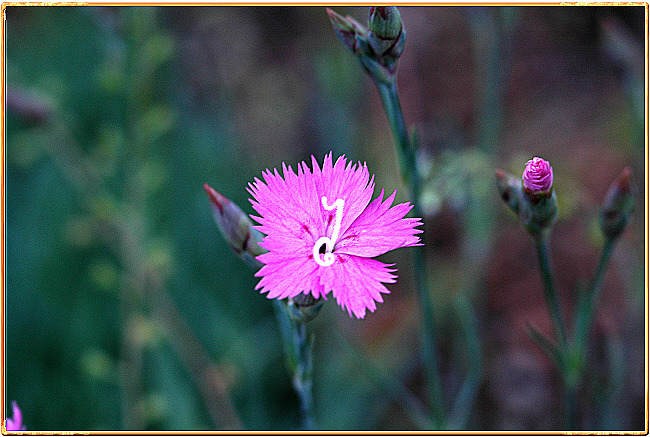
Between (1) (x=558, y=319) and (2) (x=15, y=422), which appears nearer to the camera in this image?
(2) (x=15, y=422)

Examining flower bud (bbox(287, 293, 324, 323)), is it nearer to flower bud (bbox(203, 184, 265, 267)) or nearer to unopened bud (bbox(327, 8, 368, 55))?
flower bud (bbox(203, 184, 265, 267))

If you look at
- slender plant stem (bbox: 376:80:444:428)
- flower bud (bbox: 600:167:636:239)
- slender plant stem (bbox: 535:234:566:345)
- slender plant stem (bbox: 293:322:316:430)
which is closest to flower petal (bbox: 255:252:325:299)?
slender plant stem (bbox: 293:322:316:430)

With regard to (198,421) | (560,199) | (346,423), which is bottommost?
(346,423)

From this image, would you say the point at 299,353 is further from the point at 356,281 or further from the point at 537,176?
the point at 537,176

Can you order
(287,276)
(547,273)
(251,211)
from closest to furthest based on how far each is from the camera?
(287,276), (547,273), (251,211)

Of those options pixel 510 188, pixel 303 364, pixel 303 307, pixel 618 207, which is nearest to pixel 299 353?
pixel 303 364

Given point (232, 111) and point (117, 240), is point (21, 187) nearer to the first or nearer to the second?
point (117, 240)

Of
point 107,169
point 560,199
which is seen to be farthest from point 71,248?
point 560,199
